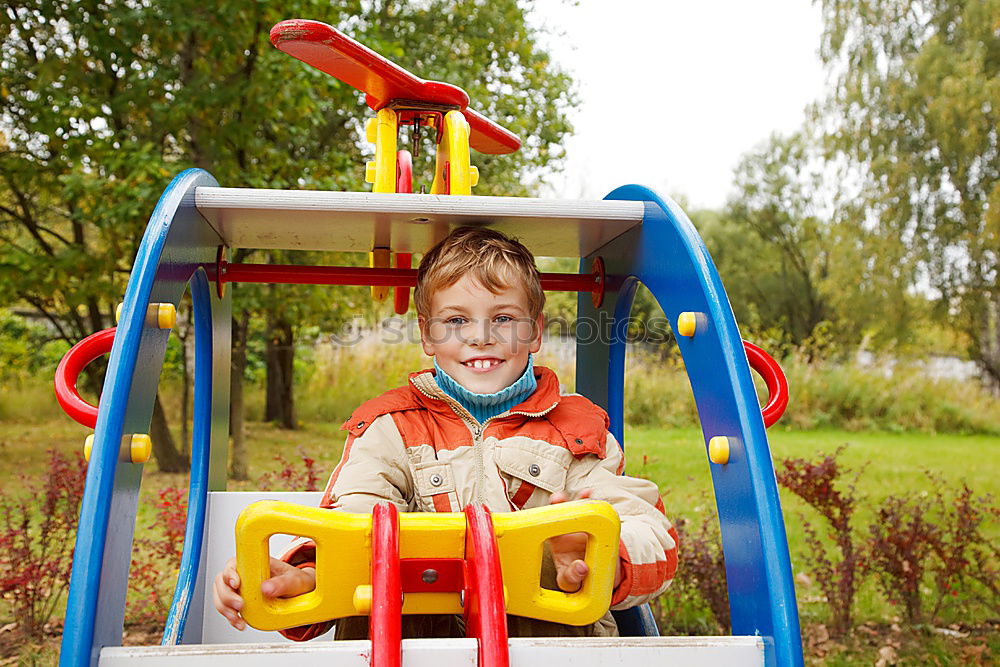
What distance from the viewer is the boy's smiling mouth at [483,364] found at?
1877 mm

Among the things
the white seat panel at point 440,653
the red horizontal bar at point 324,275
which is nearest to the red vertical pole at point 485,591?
the white seat panel at point 440,653

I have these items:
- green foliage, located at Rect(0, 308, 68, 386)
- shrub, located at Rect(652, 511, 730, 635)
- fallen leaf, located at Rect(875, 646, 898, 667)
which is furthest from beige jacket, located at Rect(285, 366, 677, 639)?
green foliage, located at Rect(0, 308, 68, 386)

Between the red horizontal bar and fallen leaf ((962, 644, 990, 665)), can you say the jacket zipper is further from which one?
fallen leaf ((962, 644, 990, 665))

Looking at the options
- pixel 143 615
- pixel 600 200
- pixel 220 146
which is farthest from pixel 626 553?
pixel 220 146

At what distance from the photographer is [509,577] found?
133cm

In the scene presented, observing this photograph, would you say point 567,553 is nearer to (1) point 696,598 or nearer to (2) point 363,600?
(2) point 363,600

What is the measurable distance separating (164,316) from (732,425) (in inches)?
40.4

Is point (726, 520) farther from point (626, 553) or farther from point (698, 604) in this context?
point (698, 604)

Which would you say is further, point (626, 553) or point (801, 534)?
point (801, 534)

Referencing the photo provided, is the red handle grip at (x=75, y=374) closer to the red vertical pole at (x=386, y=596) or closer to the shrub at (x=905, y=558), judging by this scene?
the red vertical pole at (x=386, y=596)

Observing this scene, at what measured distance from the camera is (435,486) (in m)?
1.75

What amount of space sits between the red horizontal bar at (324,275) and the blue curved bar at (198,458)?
0.09 metres

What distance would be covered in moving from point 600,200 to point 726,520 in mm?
729

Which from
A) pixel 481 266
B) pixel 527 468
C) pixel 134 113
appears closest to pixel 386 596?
pixel 527 468
